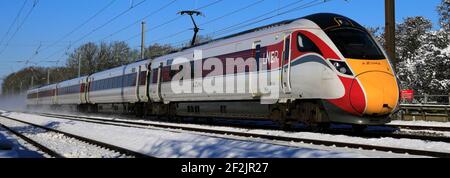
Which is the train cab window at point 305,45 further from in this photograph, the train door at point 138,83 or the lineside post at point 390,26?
the train door at point 138,83

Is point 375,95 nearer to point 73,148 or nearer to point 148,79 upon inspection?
point 73,148

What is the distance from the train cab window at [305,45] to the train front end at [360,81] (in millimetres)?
429

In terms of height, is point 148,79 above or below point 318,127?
above

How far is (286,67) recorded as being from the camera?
13.4m

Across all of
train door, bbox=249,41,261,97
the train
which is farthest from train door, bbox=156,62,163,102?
train door, bbox=249,41,261,97

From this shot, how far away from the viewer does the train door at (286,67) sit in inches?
524

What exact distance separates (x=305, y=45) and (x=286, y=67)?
2.88 ft

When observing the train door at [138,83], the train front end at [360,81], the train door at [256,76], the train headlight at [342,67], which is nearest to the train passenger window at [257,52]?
the train door at [256,76]

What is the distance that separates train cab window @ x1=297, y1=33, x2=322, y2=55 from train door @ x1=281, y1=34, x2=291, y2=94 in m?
0.38

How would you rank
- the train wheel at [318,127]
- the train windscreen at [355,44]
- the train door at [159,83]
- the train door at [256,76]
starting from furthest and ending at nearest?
the train door at [159,83] → the train door at [256,76] → the train wheel at [318,127] → the train windscreen at [355,44]

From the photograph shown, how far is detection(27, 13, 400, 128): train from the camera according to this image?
1183 centimetres

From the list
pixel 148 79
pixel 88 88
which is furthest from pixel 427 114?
pixel 88 88

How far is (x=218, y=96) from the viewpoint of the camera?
1680cm

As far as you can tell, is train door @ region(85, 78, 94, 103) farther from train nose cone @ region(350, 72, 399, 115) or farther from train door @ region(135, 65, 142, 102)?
train nose cone @ region(350, 72, 399, 115)
